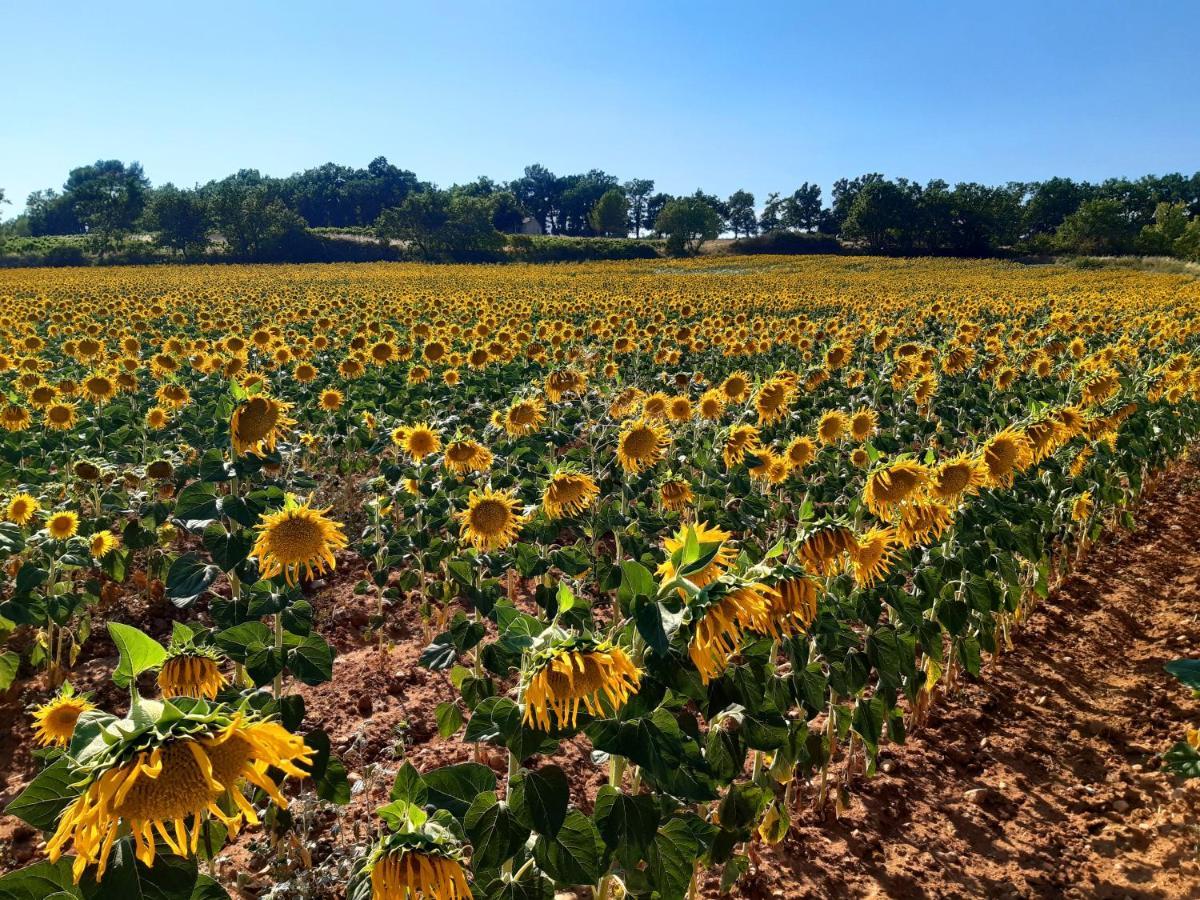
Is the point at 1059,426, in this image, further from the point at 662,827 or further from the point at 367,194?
the point at 367,194

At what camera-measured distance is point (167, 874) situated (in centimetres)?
138

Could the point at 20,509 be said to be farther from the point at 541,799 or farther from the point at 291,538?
the point at 541,799

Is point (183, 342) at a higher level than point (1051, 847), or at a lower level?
higher

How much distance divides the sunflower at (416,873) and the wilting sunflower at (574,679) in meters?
0.33

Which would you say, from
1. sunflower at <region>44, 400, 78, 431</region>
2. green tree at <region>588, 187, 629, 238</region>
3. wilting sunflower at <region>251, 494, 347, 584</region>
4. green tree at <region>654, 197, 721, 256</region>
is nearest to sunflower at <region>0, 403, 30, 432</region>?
sunflower at <region>44, 400, 78, 431</region>

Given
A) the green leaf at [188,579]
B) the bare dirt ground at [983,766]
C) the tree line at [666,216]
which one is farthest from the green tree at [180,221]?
the green leaf at [188,579]

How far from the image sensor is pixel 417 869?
1500mm

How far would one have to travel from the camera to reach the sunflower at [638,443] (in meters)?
4.48

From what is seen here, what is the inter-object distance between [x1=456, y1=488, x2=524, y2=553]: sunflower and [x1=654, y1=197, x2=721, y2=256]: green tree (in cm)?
8513

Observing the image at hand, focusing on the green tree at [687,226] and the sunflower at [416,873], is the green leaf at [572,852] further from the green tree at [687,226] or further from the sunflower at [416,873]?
the green tree at [687,226]

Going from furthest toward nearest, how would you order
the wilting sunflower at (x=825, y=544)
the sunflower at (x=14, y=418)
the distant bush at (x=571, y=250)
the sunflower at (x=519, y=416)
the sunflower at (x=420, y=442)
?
the distant bush at (x=571, y=250)
the sunflower at (x=14, y=418)
the sunflower at (x=519, y=416)
the sunflower at (x=420, y=442)
the wilting sunflower at (x=825, y=544)

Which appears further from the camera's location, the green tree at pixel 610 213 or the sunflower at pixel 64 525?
the green tree at pixel 610 213

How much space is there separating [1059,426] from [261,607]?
4.36 meters

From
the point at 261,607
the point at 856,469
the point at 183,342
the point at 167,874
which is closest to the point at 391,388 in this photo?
the point at 183,342
